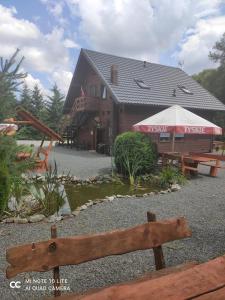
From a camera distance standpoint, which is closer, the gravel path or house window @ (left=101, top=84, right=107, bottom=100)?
the gravel path

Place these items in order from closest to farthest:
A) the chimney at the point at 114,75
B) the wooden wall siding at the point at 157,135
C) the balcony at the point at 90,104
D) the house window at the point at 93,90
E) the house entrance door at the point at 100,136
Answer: the wooden wall siding at the point at 157,135 → the chimney at the point at 114,75 → the house entrance door at the point at 100,136 → the balcony at the point at 90,104 → the house window at the point at 93,90

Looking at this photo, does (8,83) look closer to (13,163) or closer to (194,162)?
(13,163)

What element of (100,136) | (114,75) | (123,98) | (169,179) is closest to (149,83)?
(114,75)

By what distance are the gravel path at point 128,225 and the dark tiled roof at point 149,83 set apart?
39.4 feet

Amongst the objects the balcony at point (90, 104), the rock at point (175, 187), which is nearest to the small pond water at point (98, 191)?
the rock at point (175, 187)

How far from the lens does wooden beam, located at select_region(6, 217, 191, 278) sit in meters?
2.24

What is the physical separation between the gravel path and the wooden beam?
44.2 inches

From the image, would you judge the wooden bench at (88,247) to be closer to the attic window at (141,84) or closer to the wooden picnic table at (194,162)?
the wooden picnic table at (194,162)

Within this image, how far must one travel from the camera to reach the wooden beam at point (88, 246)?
2238 mm

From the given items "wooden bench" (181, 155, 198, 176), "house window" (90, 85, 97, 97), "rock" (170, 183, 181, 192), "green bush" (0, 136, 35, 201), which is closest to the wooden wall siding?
"house window" (90, 85, 97, 97)

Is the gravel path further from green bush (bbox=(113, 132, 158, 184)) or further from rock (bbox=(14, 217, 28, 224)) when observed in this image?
green bush (bbox=(113, 132, 158, 184))

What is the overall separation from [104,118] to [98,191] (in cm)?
1307

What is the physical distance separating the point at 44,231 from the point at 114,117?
1560 centimetres

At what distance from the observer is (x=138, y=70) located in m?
24.0
